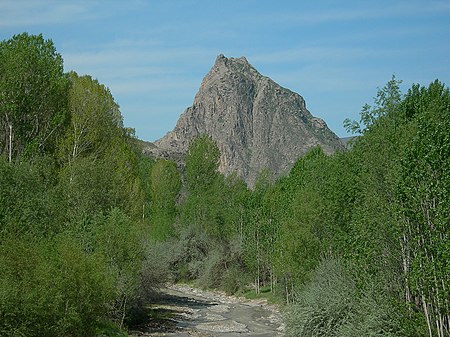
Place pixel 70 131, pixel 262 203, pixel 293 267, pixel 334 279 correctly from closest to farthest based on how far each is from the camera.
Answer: pixel 334 279 < pixel 293 267 < pixel 70 131 < pixel 262 203

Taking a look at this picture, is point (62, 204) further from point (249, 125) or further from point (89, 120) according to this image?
point (249, 125)

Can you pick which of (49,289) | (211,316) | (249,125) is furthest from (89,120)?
(249,125)

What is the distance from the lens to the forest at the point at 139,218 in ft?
71.4

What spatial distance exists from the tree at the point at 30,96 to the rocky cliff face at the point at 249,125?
370 feet

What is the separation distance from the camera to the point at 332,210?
3581 centimetres

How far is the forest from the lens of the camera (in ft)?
71.4

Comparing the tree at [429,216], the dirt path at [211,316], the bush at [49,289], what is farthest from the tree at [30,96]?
the tree at [429,216]

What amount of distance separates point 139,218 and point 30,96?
1412 cm

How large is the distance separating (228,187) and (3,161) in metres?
50.5

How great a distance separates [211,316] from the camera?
4800 cm

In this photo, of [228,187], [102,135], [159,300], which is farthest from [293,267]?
[228,187]

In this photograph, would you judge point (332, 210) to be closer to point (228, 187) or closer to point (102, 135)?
point (102, 135)

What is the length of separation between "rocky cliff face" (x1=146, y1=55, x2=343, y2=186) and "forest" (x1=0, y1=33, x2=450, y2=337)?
106 m

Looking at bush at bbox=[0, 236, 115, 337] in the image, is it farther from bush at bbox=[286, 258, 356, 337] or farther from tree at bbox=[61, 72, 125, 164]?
tree at bbox=[61, 72, 125, 164]
